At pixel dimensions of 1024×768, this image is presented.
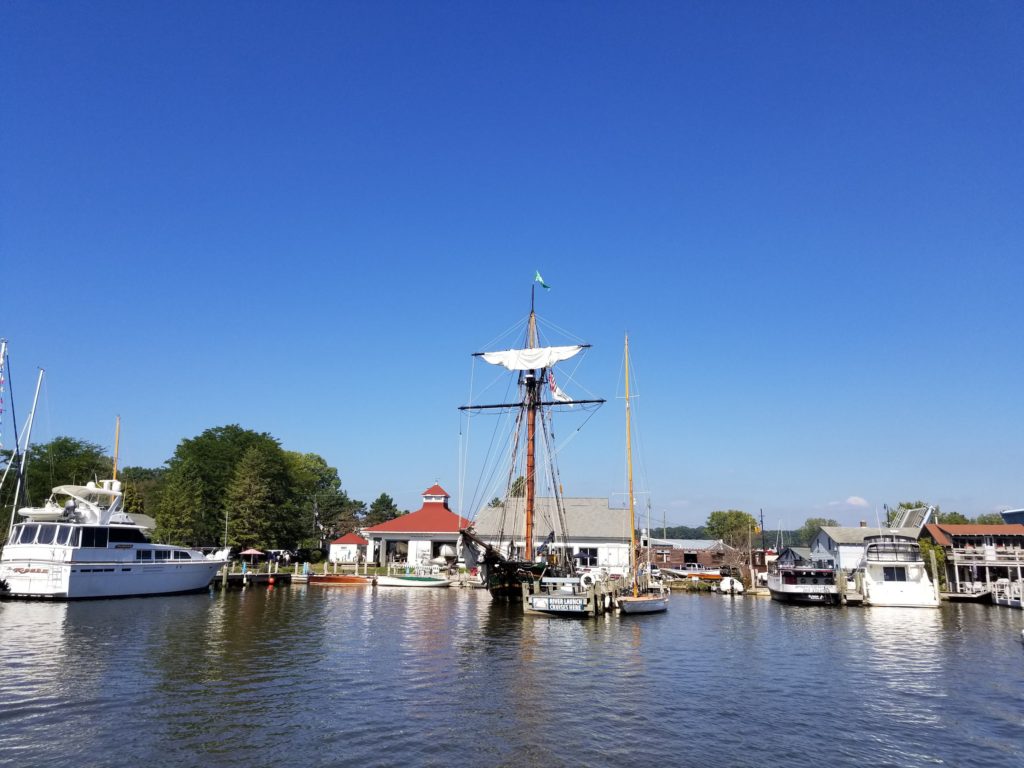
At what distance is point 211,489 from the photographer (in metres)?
77.3

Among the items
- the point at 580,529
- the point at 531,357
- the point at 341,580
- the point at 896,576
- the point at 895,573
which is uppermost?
the point at 531,357

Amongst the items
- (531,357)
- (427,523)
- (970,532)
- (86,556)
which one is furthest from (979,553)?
(86,556)

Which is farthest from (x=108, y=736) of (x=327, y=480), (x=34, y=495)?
(x=327, y=480)

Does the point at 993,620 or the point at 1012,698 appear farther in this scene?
the point at 993,620

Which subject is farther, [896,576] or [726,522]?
[726,522]

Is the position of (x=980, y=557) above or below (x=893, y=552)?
below

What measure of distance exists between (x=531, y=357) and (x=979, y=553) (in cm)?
4116

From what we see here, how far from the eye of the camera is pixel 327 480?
129625 mm

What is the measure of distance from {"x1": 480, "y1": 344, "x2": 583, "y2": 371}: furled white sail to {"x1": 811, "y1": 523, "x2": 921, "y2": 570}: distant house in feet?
116

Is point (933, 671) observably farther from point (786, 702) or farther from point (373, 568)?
point (373, 568)

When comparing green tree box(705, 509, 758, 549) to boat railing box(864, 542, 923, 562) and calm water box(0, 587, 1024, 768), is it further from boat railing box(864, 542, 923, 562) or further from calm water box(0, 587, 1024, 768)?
calm water box(0, 587, 1024, 768)

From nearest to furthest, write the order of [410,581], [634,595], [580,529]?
[634,595], [410,581], [580,529]

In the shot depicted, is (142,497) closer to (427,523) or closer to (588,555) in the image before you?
(427,523)

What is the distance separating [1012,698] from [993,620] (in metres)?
25.9
